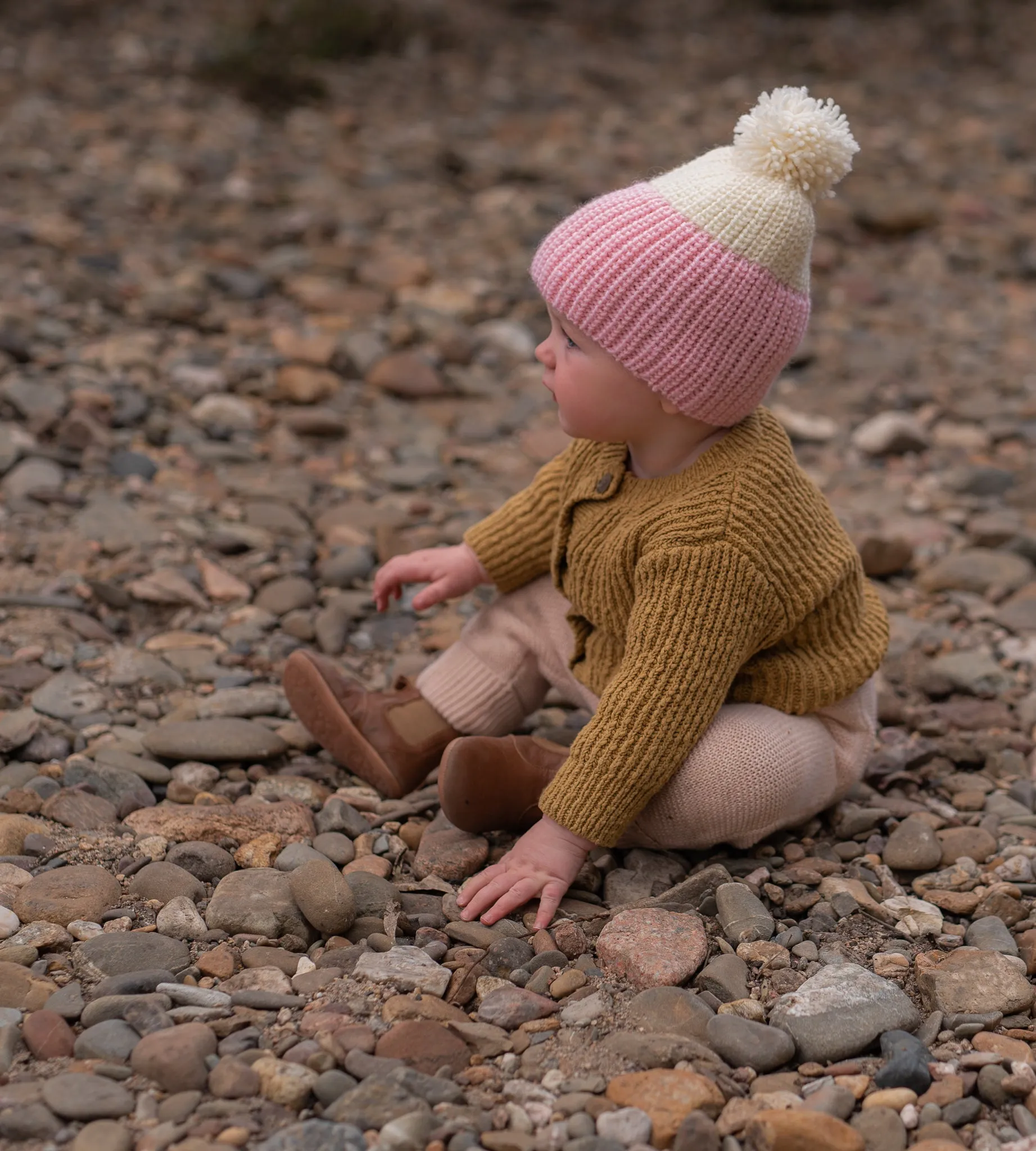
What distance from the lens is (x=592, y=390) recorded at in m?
2.37

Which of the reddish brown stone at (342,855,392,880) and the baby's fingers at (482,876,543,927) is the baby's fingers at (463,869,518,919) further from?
the reddish brown stone at (342,855,392,880)

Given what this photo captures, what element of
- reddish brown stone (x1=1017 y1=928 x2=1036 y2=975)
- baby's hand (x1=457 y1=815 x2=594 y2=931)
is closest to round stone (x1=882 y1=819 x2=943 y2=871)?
reddish brown stone (x1=1017 y1=928 x2=1036 y2=975)

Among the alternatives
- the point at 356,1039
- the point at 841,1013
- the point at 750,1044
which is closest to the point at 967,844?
the point at 841,1013

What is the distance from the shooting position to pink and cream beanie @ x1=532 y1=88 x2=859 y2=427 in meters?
2.23

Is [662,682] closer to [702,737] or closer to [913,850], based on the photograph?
[702,737]

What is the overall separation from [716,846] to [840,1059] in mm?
603

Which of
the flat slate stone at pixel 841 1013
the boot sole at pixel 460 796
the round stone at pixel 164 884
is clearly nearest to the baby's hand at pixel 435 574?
the boot sole at pixel 460 796

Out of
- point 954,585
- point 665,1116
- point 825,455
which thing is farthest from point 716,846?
point 825,455

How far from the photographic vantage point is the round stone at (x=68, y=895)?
2197 mm

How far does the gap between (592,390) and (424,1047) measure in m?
1.04

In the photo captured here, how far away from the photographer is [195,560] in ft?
11.5

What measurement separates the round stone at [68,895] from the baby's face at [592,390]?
40.6 inches

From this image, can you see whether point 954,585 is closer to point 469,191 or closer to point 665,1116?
point 665,1116

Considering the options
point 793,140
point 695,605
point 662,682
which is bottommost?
point 662,682
